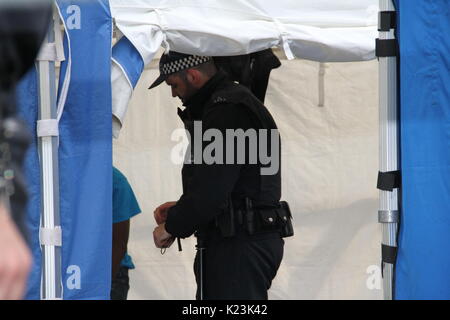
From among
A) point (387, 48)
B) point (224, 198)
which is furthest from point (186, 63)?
point (387, 48)

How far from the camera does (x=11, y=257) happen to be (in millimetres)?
1053

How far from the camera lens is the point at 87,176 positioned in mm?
3459

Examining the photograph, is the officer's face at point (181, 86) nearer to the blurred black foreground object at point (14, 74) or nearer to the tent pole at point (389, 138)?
the tent pole at point (389, 138)

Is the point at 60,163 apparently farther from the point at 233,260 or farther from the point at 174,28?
the point at 233,260

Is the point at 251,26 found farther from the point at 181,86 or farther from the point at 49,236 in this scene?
the point at 49,236

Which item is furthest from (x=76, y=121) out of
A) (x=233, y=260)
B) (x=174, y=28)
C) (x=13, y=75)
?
(x=13, y=75)

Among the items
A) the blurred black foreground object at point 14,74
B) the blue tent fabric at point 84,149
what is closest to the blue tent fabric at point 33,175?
the blue tent fabric at point 84,149

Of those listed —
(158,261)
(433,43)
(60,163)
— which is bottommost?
(158,261)

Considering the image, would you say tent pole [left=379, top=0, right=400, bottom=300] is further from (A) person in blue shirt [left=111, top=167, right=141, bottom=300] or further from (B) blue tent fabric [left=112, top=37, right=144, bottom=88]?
(A) person in blue shirt [left=111, top=167, right=141, bottom=300]

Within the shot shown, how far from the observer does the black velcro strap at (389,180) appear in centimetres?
346

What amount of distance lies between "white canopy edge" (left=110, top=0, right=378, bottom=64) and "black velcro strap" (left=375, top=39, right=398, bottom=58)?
493 mm

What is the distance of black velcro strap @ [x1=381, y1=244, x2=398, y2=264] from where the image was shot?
11.4 ft
